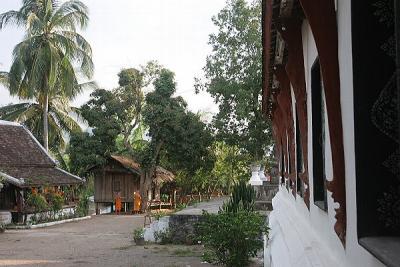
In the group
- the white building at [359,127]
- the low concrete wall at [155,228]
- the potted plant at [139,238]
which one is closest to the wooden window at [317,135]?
the white building at [359,127]

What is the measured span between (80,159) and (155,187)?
5.92m

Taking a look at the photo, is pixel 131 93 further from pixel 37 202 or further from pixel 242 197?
pixel 242 197

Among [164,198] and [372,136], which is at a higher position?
[372,136]

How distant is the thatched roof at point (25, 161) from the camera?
2567 cm

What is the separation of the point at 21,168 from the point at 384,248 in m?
27.1

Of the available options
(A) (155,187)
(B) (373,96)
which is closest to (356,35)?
(B) (373,96)

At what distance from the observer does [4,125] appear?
1147 inches

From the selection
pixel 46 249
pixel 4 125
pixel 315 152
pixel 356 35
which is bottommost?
pixel 46 249

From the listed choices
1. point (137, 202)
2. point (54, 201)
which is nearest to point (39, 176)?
point (54, 201)

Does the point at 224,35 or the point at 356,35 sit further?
the point at 224,35

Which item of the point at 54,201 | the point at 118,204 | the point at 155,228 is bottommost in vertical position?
the point at 118,204

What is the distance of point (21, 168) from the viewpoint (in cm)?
2688

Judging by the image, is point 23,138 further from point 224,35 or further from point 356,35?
point 356,35

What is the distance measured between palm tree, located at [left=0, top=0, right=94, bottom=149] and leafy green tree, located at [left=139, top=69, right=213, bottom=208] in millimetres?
5319
